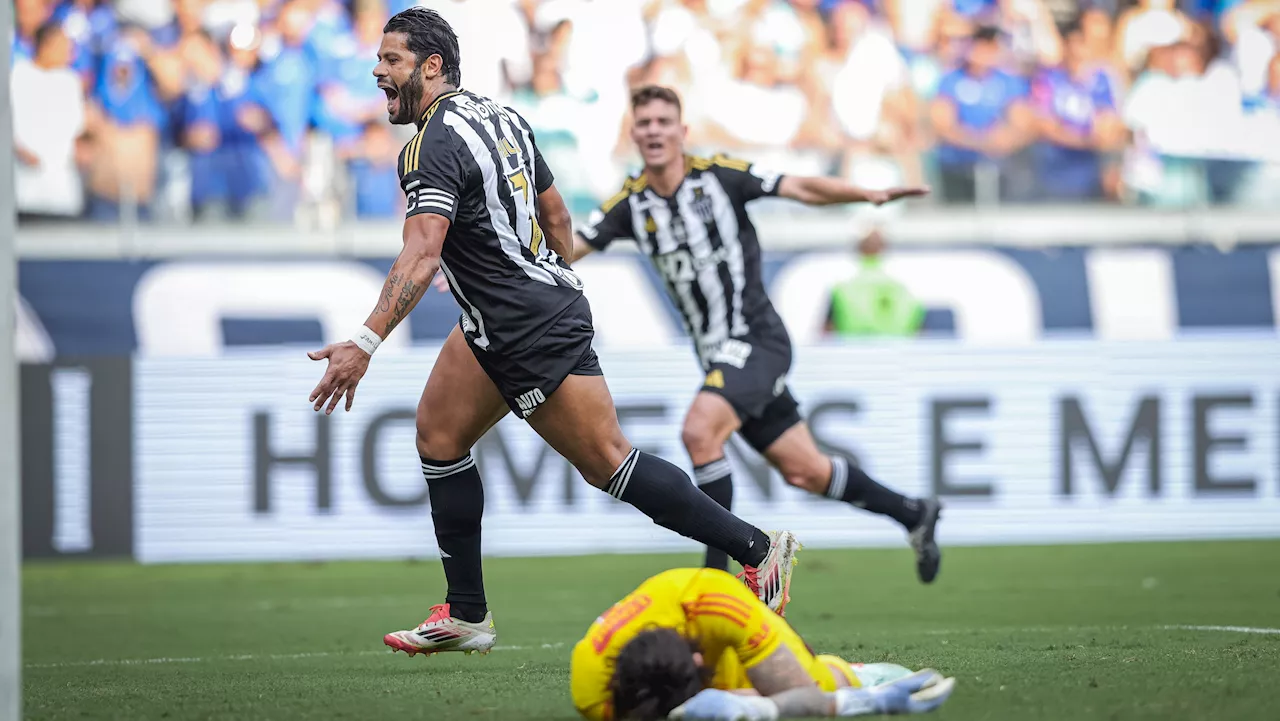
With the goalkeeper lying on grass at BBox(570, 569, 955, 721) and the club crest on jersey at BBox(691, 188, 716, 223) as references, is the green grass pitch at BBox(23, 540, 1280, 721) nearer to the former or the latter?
the goalkeeper lying on grass at BBox(570, 569, 955, 721)

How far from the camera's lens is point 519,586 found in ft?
32.4

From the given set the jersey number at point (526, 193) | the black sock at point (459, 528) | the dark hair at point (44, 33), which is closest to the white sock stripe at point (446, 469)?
the black sock at point (459, 528)

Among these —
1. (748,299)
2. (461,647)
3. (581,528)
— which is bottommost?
(581,528)

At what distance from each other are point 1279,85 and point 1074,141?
221cm

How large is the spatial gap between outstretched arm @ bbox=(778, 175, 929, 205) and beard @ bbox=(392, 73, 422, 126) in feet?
7.14

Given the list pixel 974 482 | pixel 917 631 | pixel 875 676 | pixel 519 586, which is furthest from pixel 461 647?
pixel 974 482

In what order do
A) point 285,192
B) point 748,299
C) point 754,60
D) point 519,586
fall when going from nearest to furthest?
point 748,299, point 519,586, point 285,192, point 754,60

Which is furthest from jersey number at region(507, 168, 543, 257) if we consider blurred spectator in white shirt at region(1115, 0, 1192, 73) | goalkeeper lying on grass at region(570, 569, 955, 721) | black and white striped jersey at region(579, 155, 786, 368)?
blurred spectator in white shirt at region(1115, 0, 1192, 73)

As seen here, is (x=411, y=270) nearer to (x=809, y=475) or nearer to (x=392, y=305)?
(x=392, y=305)

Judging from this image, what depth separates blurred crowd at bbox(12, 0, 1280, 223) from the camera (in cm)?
1427

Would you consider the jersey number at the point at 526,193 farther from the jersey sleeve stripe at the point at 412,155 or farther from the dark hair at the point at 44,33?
the dark hair at the point at 44,33

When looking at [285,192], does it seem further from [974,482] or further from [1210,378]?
[1210,378]

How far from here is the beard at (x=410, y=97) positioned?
17.0ft

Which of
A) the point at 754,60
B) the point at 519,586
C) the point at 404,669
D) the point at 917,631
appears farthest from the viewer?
the point at 754,60
